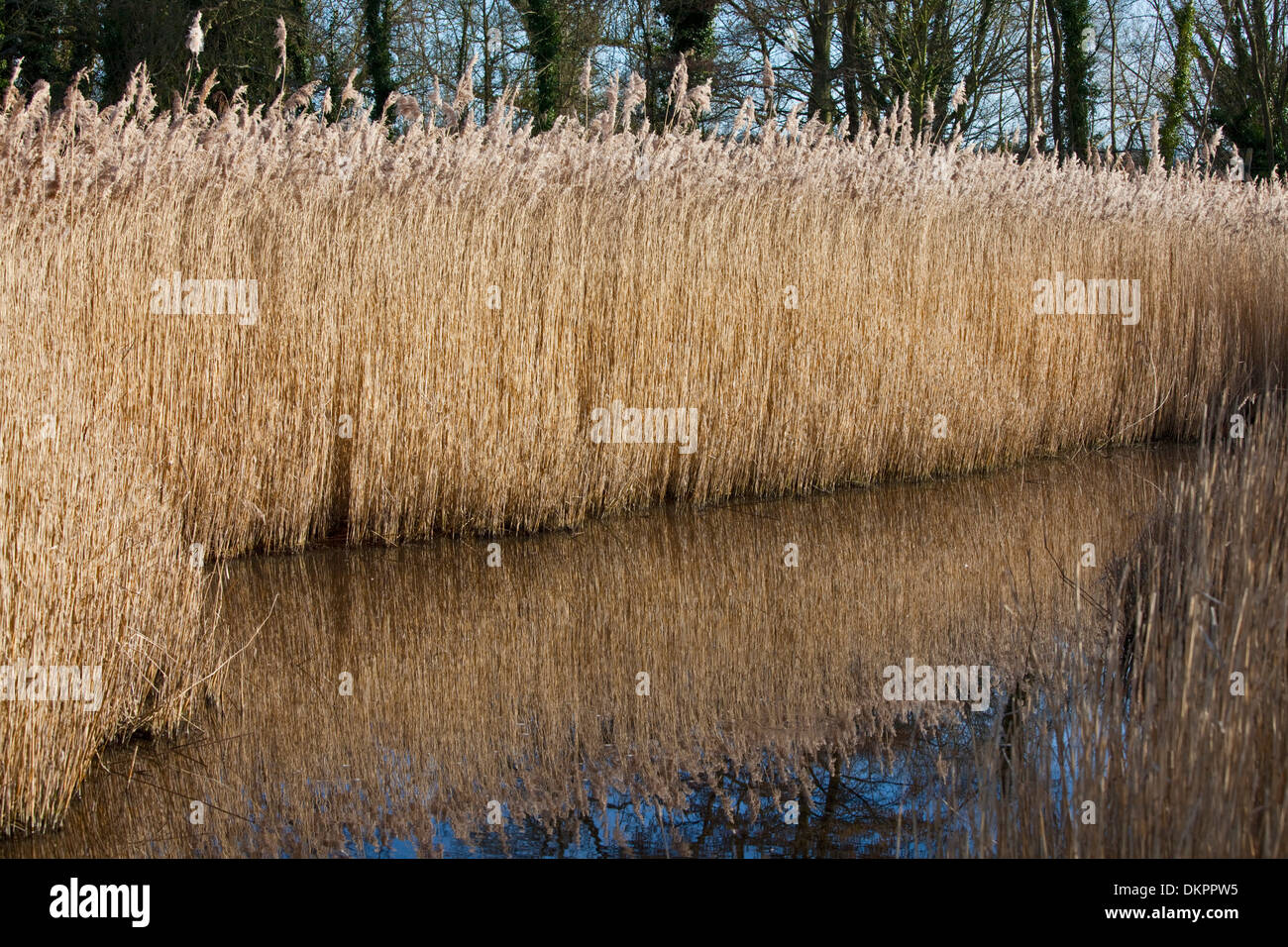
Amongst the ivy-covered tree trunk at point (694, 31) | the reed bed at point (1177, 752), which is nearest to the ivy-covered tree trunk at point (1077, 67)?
the ivy-covered tree trunk at point (694, 31)

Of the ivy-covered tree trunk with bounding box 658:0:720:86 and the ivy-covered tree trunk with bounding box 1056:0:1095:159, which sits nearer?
the ivy-covered tree trunk with bounding box 658:0:720:86

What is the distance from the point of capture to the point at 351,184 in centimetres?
620

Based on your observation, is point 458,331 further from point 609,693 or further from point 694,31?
point 694,31

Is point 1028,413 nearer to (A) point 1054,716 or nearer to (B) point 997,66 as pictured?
(A) point 1054,716

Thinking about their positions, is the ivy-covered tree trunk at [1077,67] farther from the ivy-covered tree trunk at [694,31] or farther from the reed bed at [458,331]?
the reed bed at [458,331]

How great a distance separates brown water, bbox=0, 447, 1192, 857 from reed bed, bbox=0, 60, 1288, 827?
0.27m

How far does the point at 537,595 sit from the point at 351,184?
2262 millimetres

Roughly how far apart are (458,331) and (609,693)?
2497mm

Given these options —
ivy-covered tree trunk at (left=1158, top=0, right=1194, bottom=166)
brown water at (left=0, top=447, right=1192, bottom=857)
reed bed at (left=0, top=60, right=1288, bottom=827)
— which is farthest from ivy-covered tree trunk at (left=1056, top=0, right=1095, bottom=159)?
brown water at (left=0, top=447, right=1192, bottom=857)

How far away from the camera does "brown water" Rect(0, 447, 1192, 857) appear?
3254 millimetres

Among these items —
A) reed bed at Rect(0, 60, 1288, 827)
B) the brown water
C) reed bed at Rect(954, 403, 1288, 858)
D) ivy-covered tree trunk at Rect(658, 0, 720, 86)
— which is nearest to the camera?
reed bed at Rect(954, 403, 1288, 858)

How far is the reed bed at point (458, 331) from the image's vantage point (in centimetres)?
461

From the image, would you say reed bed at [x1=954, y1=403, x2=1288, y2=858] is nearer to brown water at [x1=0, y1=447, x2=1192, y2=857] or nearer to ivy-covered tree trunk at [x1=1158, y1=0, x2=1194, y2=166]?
brown water at [x1=0, y1=447, x2=1192, y2=857]

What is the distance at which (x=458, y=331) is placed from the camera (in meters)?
6.15
